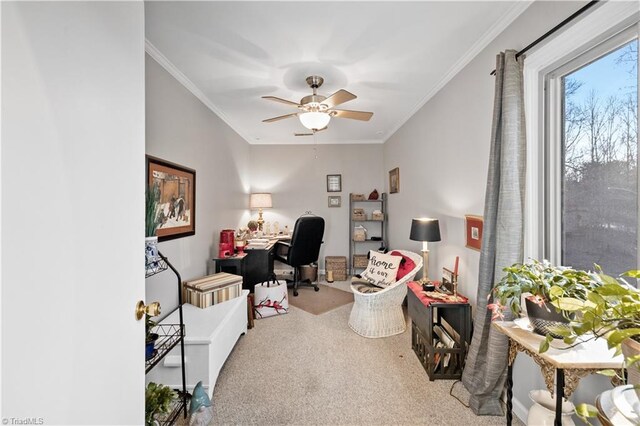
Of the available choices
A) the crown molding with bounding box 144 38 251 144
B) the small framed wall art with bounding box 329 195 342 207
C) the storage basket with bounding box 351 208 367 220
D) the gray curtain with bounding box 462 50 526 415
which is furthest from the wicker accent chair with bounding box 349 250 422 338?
the crown molding with bounding box 144 38 251 144

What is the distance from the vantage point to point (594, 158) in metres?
1.36

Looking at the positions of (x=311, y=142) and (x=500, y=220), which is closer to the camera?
(x=500, y=220)

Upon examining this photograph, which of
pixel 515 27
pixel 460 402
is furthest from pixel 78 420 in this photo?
pixel 515 27

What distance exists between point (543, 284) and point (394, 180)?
10.8 feet

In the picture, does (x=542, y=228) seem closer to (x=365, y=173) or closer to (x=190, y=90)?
(x=190, y=90)

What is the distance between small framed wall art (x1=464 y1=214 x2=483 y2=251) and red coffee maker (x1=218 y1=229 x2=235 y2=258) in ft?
8.53

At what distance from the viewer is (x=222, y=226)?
3.53 meters

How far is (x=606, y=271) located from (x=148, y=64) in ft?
10.4

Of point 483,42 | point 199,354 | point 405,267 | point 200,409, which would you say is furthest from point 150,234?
point 483,42

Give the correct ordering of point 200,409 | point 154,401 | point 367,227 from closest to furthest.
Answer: point 154,401, point 200,409, point 367,227

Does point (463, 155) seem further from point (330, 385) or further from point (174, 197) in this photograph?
point (174, 197)

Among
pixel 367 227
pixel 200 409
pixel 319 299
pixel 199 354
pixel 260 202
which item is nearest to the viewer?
pixel 200 409

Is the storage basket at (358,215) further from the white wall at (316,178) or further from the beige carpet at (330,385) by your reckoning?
the beige carpet at (330,385)

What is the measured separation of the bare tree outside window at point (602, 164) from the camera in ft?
3.92
